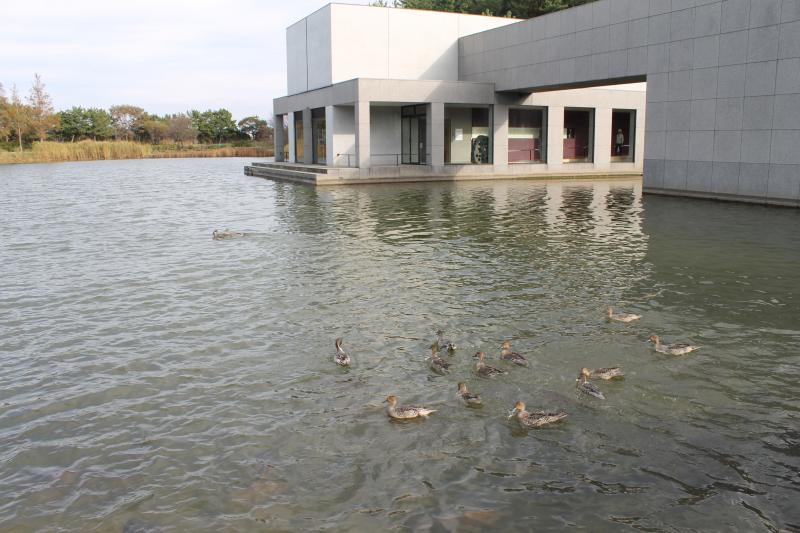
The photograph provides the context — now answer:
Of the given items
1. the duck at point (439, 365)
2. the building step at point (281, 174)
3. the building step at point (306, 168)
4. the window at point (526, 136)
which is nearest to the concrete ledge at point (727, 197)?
the building step at point (306, 168)

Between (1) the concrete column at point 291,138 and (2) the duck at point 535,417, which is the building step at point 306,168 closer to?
(1) the concrete column at point 291,138

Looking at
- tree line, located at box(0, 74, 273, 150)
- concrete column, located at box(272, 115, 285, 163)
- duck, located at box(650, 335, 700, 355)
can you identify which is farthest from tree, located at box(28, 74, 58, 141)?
duck, located at box(650, 335, 700, 355)

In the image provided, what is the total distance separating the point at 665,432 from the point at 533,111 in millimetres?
40855

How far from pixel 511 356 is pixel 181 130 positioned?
377 feet

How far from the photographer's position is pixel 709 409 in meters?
7.28

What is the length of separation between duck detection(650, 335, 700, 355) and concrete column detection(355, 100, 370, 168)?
3076 centimetres

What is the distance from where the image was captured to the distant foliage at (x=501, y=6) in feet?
174

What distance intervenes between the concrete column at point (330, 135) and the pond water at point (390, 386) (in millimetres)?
25936

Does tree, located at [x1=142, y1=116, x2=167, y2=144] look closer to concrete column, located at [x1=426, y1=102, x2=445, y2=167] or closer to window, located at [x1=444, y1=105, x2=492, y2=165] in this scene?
window, located at [x1=444, y1=105, x2=492, y2=165]

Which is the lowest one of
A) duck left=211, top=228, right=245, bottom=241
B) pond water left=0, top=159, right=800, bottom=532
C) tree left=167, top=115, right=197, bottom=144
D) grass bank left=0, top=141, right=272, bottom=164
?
pond water left=0, top=159, right=800, bottom=532

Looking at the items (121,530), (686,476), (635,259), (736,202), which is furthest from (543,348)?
(736,202)

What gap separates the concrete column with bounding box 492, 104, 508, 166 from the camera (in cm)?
4288

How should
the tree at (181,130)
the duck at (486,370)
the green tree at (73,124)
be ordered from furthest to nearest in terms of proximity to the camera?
the tree at (181,130) < the green tree at (73,124) < the duck at (486,370)

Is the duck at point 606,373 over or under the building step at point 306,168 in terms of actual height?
under
